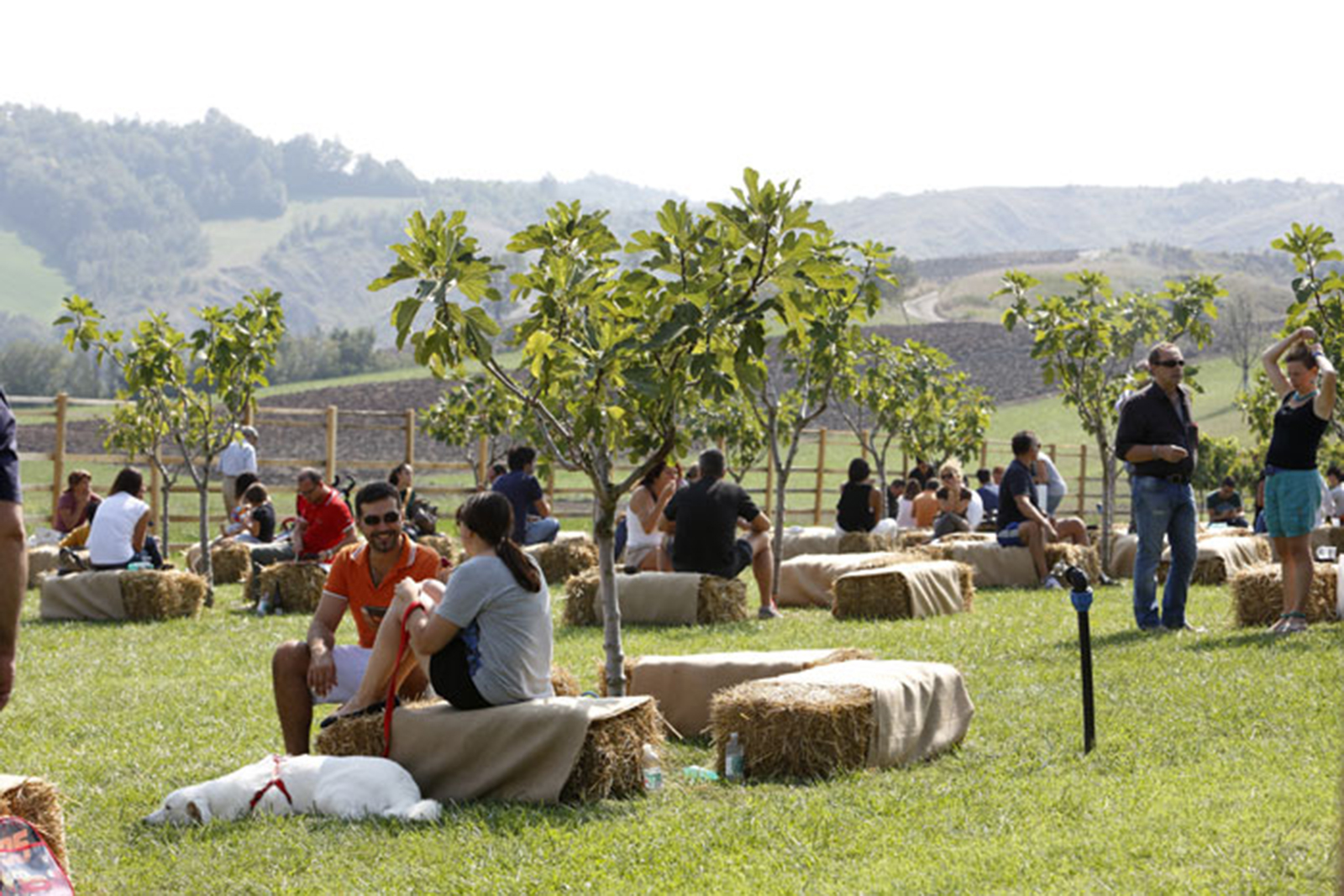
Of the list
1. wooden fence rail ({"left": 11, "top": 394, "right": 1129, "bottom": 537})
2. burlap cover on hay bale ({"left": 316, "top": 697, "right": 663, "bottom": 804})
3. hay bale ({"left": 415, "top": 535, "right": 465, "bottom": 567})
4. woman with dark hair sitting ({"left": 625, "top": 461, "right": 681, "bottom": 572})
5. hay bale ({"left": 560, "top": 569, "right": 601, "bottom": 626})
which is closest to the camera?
burlap cover on hay bale ({"left": 316, "top": 697, "right": 663, "bottom": 804})

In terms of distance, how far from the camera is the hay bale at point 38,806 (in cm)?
459

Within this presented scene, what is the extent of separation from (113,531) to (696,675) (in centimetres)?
840

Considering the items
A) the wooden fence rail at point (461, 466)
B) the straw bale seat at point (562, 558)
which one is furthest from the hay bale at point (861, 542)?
the straw bale seat at point (562, 558)

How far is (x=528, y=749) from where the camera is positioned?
587cm

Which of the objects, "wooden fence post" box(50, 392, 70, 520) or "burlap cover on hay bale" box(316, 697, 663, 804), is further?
"wooden fence post" box(50, 392, 70, 520)

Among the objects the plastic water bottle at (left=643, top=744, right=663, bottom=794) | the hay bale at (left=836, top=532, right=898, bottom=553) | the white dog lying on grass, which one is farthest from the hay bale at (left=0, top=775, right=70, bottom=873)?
the hay bale at (left=836, top=532, right=898, bottom=553)

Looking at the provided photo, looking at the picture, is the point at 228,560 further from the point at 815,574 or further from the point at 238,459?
the point at 815,574

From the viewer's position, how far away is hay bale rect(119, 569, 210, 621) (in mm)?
13852

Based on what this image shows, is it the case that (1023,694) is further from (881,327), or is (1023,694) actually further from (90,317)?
(881,327)

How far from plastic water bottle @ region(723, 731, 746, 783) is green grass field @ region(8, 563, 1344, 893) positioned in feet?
0.59

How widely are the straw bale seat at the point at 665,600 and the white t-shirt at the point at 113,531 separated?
4248 millimetres

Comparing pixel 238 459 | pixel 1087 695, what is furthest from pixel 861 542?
pixel 1087 695

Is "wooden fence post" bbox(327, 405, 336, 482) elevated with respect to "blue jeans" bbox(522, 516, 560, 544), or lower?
elevated

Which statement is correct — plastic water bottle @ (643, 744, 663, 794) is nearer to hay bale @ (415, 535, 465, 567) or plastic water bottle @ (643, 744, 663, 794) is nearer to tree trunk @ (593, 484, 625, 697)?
tree trunk @ (593, 484, 625, 697)
